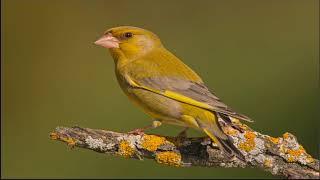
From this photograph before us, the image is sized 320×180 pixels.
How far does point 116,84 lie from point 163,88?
139 inches

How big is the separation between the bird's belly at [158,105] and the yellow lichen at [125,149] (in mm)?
337

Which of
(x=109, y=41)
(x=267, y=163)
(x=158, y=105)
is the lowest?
(x=267, y=163)

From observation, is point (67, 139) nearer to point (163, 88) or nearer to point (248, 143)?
point (163, 88)

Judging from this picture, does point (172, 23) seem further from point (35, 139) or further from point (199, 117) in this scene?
point (199, 117)

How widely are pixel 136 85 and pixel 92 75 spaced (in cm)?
362

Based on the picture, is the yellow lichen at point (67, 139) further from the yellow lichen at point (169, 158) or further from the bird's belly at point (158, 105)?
the bird's belly at point (158, 105)

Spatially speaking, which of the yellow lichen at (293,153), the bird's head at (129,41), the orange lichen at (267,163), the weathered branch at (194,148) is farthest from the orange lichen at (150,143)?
the bird's head at (129,41)

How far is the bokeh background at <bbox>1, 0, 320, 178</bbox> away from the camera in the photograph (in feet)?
27.2

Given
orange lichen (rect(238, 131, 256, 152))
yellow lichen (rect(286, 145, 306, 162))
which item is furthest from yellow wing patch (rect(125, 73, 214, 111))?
yellow lichen (rect(286, 145, 306, 162))

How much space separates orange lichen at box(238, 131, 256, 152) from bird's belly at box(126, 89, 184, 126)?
401mm

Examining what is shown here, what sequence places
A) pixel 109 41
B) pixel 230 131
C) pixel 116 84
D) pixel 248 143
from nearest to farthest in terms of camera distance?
pixel 248 143 < pixel 230 131 < pixel 109 41 < pixel 116 84

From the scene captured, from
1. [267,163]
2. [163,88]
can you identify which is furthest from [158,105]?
[267,163]

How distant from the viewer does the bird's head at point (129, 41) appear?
5.78 metres

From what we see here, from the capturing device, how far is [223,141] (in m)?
4.99
